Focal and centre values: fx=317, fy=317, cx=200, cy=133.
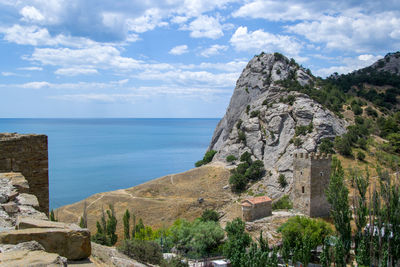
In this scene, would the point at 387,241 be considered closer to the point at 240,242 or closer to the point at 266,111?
the point at 240,242

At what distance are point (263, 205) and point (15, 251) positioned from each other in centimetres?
2759

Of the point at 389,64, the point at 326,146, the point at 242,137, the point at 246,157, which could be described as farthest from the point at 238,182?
the point at 389,64

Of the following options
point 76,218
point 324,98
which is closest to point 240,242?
point 76,218

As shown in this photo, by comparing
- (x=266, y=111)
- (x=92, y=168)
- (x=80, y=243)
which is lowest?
(x=92, y=168)

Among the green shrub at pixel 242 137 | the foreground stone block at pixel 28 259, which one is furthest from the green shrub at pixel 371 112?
the foreground stone block at pixel 28 259

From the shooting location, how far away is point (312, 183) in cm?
2784

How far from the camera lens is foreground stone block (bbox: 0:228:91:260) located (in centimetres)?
354

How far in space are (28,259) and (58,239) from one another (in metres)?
0.80

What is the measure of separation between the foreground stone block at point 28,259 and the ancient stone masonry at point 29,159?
510 centimetres

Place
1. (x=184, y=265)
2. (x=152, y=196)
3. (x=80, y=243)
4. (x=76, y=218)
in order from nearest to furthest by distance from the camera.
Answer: (x=80, y=243) → (x=184, y=265) → (x=76, y=218) → (x=152, y=196)

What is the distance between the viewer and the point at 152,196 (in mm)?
46250

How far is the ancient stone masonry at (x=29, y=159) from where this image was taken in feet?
25.3

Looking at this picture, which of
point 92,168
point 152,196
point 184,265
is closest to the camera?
point 184,265

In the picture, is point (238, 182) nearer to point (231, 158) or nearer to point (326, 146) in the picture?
point (231, 158)
